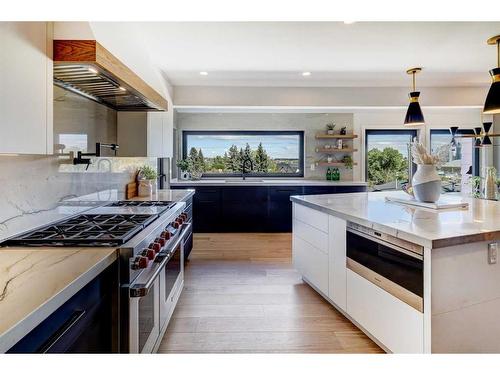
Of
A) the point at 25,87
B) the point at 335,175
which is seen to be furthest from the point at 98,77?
the point at 335,175

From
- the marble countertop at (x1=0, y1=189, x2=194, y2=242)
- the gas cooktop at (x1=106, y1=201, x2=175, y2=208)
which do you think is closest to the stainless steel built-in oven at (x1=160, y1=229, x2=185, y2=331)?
the gas cooktop at (x1=106, y1=201, x2=175, y2=208)

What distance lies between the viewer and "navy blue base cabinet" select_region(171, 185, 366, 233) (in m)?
5.54

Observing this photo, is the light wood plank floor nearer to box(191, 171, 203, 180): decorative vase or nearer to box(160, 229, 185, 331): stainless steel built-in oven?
box(160, 229, 185, 331): stainless steel built-in oven

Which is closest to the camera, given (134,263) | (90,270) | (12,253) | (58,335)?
(58,335)

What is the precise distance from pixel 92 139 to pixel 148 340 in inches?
60.3

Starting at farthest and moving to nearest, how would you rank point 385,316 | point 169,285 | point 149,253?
point 169,285
point 385,316
point 149,253

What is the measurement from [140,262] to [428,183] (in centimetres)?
225

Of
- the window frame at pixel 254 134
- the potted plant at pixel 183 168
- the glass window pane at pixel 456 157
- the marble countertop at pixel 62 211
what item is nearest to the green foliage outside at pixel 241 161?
the window frame at pixel 254 134

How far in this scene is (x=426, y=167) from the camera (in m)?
2.62

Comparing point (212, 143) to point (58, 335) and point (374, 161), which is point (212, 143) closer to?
point (374, 161)

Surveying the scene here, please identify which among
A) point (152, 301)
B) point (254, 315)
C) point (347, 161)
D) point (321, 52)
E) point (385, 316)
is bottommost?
point (254, 315)

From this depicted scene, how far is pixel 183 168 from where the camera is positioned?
5.92m

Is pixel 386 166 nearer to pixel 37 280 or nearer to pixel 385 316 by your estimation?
pixel 385 316
